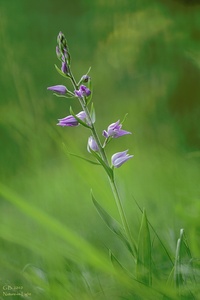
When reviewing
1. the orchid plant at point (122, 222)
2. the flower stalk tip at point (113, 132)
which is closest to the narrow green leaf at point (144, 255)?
the orchid plant at point (122, 222)

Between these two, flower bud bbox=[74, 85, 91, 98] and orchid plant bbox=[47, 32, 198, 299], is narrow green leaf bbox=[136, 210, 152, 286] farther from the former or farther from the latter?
flower bud bbox=[74, 85, 91, 98]

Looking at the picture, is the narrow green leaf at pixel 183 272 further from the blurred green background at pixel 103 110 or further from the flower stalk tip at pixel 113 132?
the flower stalk tip at pixel 113 132

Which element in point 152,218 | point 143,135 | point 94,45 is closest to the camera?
point 152,218

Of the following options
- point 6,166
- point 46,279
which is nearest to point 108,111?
point 6,166

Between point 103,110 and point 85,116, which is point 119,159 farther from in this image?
point 103,110

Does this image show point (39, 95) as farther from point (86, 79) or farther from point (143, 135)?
point (86, 79)

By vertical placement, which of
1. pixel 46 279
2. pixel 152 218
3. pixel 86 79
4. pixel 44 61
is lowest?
pixel 46 279

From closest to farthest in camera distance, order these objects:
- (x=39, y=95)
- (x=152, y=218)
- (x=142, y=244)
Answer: (x=142, y=244) < (x=152, y=218) < (x=39, y=95)
